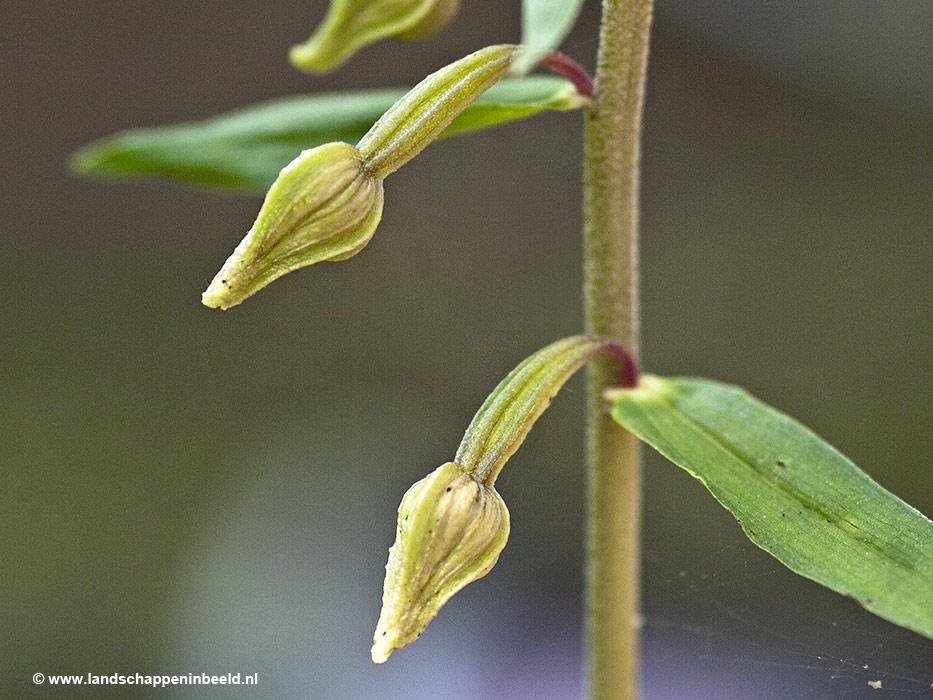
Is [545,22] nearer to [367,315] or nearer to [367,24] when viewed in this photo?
[367,24]

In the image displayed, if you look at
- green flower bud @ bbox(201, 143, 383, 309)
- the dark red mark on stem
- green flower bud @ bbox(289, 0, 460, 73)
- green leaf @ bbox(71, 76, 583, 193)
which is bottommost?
green flower bud @ bbox(201, 143, 383, 309)

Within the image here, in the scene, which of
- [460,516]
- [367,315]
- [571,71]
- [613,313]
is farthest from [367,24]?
[367,315]

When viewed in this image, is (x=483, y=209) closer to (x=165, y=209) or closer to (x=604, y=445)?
(x=165, y=209)

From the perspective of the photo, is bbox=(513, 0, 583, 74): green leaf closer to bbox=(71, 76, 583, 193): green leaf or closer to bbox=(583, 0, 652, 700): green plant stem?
bbox=(583, 0, 652, 700): green plant stem

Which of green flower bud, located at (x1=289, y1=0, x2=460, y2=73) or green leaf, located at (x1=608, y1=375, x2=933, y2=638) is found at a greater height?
green flower bud, located at (x1=289, y1=0, x2=460, y2=73)

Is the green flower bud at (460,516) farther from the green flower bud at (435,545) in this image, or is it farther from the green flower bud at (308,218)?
the green flower bud at (308,218)

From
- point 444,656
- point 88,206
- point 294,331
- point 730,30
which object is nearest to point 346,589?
point 444,656

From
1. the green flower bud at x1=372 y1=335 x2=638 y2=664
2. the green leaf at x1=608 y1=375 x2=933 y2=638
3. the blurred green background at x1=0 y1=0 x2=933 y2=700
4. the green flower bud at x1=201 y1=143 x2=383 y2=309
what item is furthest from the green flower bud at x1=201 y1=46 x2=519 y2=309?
the blurred green background at x1=0 y1=0 x2=933 y2=700
